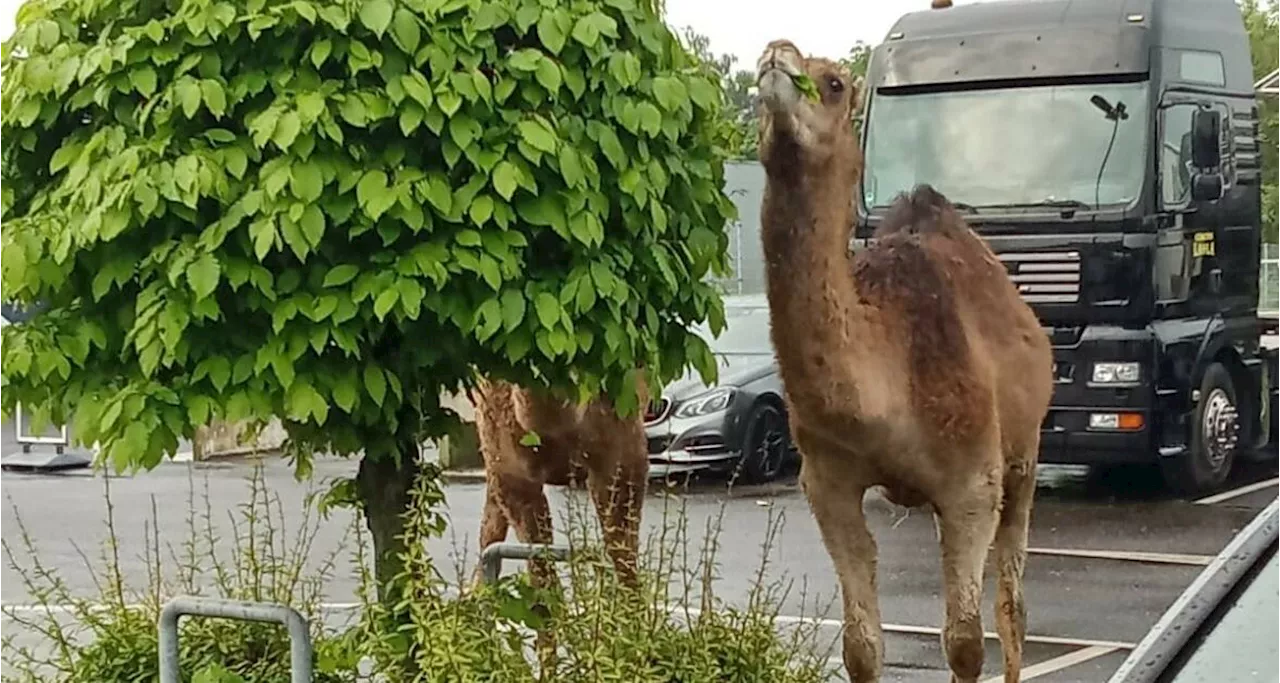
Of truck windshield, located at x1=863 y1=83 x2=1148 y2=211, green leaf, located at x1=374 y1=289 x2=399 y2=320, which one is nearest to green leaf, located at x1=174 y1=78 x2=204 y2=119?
green leaf, located at x1=374 y1=289 x2=399 y2=320

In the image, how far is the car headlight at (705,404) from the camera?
14.3 metres

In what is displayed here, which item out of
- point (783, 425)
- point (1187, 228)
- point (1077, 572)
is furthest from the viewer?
point (783, 425)

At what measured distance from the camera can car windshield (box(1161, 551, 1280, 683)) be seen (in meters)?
2.32

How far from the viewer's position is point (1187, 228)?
12.1m

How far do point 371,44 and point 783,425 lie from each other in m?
11.7

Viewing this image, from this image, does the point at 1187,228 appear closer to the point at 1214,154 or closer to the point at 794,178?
the point at 1214,154

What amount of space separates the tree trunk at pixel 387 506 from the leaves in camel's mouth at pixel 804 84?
1.30 m

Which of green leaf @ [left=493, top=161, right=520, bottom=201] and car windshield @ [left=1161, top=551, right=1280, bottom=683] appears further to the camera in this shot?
green leaf @ [left=493, top=161, right=520, bottom=201]

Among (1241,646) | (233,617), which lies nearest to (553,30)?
(233,617)

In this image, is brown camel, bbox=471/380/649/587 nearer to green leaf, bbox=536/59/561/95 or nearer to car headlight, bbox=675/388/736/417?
green leaf, bbox=536/59/561/95

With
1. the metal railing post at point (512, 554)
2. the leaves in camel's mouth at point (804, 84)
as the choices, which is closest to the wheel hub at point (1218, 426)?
the metal railing post at point (512, 554)

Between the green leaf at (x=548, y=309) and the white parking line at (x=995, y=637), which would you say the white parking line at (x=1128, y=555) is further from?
the green leaf at (x=548, y=309)

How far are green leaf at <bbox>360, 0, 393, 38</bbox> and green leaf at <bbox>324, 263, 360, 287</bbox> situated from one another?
0.47 m

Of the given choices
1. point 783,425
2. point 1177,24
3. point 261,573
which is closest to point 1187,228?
point 1177,24
